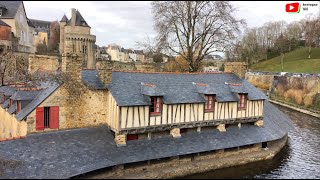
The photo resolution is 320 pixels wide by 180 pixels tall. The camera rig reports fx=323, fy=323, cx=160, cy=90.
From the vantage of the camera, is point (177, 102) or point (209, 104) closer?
point (177, 102)

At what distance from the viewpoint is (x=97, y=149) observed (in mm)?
14227

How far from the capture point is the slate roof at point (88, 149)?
1235cm

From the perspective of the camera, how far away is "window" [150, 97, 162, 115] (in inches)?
634

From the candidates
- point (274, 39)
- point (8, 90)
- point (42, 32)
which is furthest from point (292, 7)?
point (42, 32)

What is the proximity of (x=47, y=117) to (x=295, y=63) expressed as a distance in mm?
52812

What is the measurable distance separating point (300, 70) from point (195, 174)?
42.1 meters

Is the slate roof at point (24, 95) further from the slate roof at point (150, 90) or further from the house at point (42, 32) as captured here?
the house at point (42, 32)

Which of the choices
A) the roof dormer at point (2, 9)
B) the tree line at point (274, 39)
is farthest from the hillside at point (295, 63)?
the roof dormer at point (2, 9)

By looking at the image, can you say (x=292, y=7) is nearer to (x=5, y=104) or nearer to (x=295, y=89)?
(x=295, y=89)

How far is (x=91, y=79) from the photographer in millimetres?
16281

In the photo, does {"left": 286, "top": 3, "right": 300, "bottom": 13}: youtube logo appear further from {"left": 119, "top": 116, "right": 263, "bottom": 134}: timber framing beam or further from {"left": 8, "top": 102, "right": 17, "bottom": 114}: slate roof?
{"left": 8, "top": 102, "right": 17, "bottom": 114}: slate roof

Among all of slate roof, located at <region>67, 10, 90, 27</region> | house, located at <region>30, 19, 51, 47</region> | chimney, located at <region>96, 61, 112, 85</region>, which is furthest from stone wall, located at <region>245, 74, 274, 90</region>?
house, located at <region>30, 19, 51, 47</region>

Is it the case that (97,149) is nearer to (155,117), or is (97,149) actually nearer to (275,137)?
(155,117)

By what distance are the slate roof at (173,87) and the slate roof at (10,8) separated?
27960 mm
